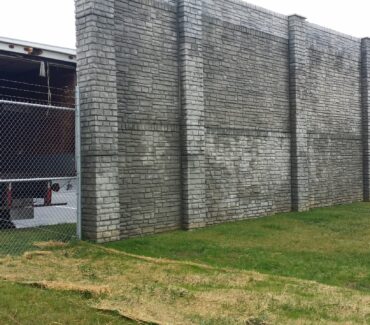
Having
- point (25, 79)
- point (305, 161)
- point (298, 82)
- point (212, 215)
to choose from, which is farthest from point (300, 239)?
point (25, 79)

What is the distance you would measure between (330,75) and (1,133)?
9891 millimetres

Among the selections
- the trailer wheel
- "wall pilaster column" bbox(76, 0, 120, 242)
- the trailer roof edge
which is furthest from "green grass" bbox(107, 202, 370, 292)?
the trailer roof edge

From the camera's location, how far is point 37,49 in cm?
1022

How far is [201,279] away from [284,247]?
292 cm

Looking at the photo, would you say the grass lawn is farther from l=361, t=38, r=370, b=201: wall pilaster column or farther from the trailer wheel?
l=361, t=38, r=370, b=201: wall pilaster column

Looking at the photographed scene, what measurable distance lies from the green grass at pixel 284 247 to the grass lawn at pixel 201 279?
0.7 inches

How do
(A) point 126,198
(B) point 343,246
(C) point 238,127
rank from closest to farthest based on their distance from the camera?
(B) point 343,246
(A) point 126,198
(C) point 238,127

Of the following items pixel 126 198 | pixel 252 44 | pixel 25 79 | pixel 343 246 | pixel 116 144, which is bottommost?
pixel 343 246

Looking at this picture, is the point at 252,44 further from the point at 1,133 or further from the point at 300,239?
the point at 1,133

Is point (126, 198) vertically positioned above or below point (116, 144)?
below

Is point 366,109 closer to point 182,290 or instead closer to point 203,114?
point 203,114

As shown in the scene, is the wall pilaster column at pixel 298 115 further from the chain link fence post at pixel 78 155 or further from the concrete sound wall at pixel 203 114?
the chain link fence post at pixel 78 155

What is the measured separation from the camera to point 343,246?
8781mm

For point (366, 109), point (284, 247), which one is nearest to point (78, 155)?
point (284, 247)
